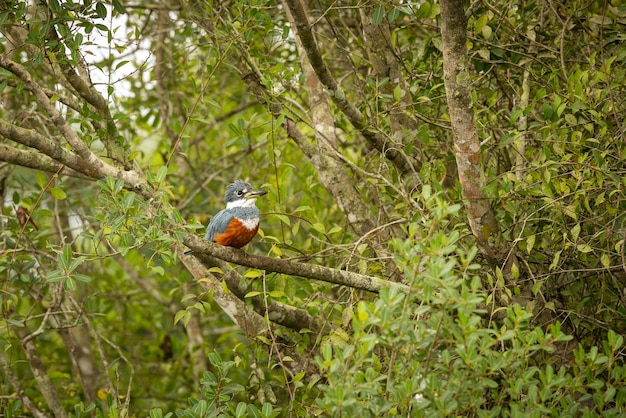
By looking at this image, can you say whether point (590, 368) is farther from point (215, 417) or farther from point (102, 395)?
point (102, 395)

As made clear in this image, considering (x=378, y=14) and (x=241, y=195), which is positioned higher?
(x=378, y=14)

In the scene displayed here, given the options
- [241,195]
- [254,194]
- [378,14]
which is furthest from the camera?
[241,195]

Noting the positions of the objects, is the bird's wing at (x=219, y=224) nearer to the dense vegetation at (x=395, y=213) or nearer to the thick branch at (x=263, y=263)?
the dense vegetation at (x=395, y=213)

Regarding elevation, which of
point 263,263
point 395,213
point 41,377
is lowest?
point 41,377

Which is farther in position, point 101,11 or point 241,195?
point 241,195

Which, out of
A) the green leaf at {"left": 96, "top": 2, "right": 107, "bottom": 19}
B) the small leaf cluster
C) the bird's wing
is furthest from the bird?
the green leaf at {"left": 96, "top": 2, "right": 107, "bottom": 19}

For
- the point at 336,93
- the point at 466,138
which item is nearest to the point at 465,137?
the point at 466,138

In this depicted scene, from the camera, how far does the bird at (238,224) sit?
15.7 ft

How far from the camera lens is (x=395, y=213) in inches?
208

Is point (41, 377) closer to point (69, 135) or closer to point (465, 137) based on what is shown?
point (69, 135)

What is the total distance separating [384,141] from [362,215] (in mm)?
562

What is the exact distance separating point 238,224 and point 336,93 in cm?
105

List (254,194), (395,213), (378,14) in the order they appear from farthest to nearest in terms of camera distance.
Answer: (395,213) < (254,194) < (378,14)

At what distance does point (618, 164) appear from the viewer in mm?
4219
